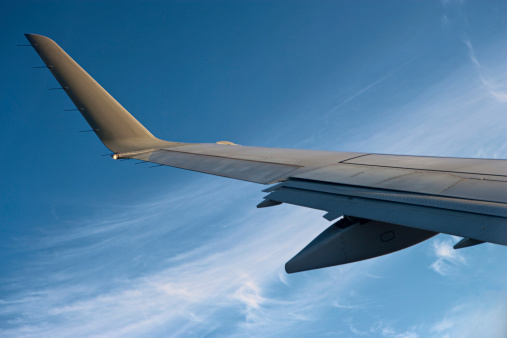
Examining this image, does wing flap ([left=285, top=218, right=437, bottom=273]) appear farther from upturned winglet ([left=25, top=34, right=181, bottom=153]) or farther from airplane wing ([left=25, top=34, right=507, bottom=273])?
upturned winglet ([left=25, top=34, right=181, bottom=153])

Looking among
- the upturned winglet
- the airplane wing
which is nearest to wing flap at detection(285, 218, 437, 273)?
the airplane wing

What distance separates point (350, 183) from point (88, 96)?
20.9ft

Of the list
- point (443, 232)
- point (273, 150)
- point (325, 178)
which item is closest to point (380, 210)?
point (443, 232)

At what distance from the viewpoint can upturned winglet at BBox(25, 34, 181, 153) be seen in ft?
28.0

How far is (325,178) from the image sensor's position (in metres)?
6.09

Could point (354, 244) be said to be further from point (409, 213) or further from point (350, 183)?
point (409, 213)

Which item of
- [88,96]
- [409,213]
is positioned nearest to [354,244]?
[409,213]

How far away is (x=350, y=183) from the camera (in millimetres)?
5602

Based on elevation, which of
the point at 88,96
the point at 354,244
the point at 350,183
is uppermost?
the point at 88,96

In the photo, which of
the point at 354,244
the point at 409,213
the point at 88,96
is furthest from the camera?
the point at 88,96

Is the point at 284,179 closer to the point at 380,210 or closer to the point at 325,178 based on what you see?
the point at 325,178

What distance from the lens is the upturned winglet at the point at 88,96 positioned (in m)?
8.54

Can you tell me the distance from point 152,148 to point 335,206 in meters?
6.34

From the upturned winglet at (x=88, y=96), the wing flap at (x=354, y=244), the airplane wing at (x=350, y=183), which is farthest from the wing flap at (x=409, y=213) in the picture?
the upturned winglet at (x=88, y=96)
